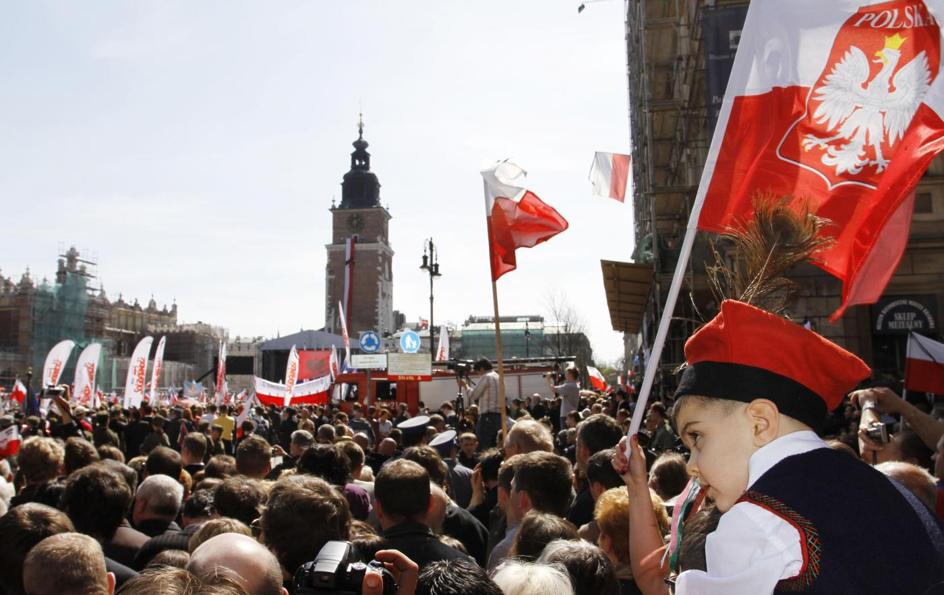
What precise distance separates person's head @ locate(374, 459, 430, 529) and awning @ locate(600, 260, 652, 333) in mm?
16852

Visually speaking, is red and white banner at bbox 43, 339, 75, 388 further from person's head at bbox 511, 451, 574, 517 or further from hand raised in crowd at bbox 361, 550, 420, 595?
hand raised in crowd at bbox 361, 550, 420, 595

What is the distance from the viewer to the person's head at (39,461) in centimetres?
642

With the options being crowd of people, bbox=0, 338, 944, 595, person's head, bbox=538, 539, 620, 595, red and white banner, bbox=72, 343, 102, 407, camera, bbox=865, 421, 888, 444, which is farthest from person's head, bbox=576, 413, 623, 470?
red and white banner, bbox=72, 343, 102, 407

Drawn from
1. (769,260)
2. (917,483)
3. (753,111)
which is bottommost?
(917,483)

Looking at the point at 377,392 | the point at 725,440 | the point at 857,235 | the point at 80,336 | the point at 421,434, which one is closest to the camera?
the point at 725,440

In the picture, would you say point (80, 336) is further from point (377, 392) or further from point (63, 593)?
point (63, 593)

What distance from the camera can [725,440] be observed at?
7.02 ft

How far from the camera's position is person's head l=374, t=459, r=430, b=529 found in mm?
4375

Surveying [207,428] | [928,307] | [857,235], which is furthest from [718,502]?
[928,307]

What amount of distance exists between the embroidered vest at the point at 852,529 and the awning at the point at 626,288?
62.7 ft

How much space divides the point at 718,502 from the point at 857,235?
177 centimetres

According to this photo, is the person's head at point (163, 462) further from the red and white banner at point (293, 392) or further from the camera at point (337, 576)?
the red and white banner at point (293, 392)

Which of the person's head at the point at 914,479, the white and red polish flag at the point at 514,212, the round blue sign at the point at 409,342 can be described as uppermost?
the white and red polish flag at the point at 514,212

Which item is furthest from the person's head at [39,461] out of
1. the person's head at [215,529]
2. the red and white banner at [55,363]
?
the red and white banner at [55,363]
